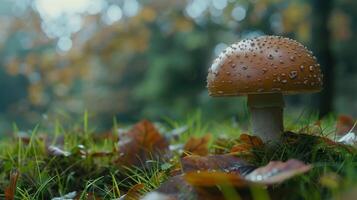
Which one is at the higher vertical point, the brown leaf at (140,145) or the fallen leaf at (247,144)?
the fallen leaf at (247,144)

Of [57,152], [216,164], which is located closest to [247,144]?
[216,164]

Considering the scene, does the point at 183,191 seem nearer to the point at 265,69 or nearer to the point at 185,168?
the point at 185,168

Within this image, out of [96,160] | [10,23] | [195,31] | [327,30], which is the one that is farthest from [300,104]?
[96,160]

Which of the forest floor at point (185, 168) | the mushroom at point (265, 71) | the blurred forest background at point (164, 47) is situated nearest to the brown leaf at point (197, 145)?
the forest floor at point (185, 168)

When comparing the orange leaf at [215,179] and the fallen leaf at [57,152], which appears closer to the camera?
the orange leaf at [215,179]

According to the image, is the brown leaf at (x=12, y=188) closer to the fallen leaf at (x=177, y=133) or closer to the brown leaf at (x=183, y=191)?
the brown leaf at (x=183, y=191)

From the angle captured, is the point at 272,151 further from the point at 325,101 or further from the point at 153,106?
the point at 153,106

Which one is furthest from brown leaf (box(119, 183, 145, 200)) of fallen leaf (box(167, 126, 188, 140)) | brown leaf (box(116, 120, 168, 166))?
fallen leaf (box(167, 126, 188, 140))
